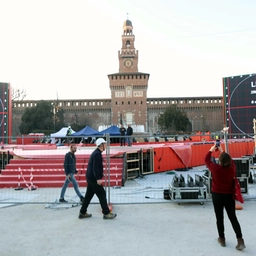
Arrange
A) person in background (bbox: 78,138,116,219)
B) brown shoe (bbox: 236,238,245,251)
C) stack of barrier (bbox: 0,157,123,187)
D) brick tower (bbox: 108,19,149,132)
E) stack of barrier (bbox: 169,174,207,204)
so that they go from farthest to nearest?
brick tower (bbox: 108,19,149,132) → stack of barrier (bbox: 0,157,123,187) → stack of barrier (bbox: 169,174,207,204) → person in background (bbox: 78,138,116,219) → brown shoe (bbox: 236,238,245,251)

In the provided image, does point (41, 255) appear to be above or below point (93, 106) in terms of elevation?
below

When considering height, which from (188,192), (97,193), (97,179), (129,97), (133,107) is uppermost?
(129,97)

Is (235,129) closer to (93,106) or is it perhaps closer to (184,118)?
(184,118)

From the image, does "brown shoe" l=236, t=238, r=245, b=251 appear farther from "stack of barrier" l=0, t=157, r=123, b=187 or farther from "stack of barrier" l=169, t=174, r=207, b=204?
"stack of barrier" l=0, t=157, r=123, b=187

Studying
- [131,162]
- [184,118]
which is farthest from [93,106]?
[131,162]

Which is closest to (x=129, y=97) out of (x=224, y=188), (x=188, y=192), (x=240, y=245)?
(x=188, y=192)

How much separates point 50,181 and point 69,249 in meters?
→ 4.80

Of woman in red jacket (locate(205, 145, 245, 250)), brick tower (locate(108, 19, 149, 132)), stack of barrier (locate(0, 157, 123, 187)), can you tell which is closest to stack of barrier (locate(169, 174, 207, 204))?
woman in red jacket (locate(205, 145, 245, 250))

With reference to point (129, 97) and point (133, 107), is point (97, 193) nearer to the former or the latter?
point (133, 107)

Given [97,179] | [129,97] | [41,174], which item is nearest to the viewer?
[97,179]

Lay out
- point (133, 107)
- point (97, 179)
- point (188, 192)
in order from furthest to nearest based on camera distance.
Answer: point (133, 107)
point (188, 192)
point (97, 179)

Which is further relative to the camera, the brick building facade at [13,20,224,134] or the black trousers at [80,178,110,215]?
the brick building facade at [13,20,224,134]

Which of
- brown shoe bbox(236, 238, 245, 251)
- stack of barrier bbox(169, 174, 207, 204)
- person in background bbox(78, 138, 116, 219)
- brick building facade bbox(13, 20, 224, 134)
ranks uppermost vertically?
brick building facade bbox(13, 20, 224, 134)

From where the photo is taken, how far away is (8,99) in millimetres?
29531
